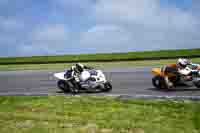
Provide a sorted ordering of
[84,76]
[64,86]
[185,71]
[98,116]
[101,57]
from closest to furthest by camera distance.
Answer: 1. [98,116]
2. [185,71]
3. [84,76]
4. [64,86]
5. [101,57]

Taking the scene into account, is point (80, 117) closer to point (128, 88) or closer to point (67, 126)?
point (67, 126)

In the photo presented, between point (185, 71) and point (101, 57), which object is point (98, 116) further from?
point (101, 57)

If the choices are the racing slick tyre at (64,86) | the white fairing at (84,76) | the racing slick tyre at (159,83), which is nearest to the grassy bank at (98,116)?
the white fairing at (84,76)

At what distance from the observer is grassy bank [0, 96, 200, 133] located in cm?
861

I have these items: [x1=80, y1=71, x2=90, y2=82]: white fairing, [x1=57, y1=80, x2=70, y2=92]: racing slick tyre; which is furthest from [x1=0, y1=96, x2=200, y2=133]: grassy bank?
[x1=57, y1=80, x2=70, y2=92]: racing slick tyre

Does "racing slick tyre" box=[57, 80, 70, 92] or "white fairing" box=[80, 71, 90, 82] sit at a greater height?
"white fairing" box=[80, 71, 90, 82]

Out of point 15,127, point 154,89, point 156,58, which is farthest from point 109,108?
point 156,58

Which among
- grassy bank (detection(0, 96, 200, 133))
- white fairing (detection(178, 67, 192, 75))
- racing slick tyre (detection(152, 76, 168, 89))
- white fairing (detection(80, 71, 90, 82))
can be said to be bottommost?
grassy bank (detection(0, 96, 200, 133))

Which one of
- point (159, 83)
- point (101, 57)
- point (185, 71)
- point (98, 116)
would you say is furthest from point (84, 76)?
Result: point (101, 57)

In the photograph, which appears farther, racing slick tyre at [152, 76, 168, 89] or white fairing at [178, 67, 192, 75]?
racing slick tyre at [152, 76, 168, 89]

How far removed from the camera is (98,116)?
9.84 meters

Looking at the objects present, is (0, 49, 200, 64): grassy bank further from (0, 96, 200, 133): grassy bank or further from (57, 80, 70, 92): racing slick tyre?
(0, 96, 200, 133): grassy bank

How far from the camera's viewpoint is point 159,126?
8602mm

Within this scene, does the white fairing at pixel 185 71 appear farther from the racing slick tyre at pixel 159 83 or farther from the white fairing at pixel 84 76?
the white fairing at pixel 84 76
